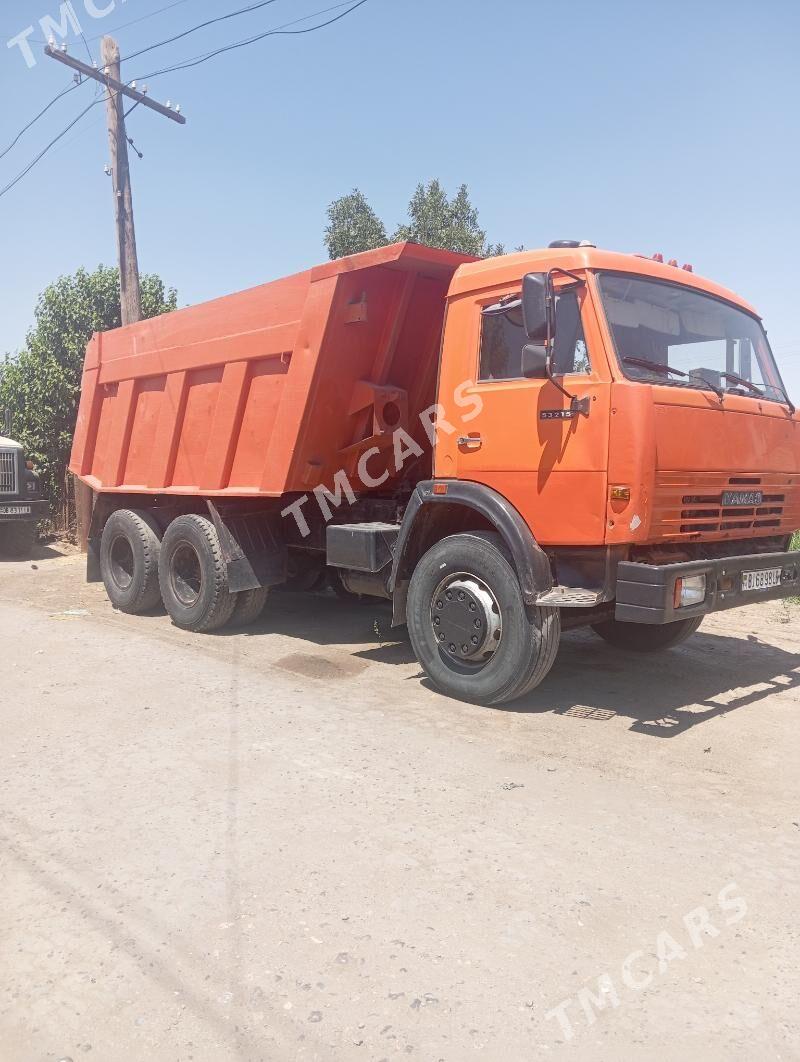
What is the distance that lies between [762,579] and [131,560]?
6280 millimetres

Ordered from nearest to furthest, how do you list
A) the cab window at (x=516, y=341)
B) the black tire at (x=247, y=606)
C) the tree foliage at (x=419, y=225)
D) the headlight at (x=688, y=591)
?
the headlight at (x=688, y=591) → the cab window at (x=516, y=341) → the black tire at (x=247, y=606) → the tree foliage at (x=419, y=225)

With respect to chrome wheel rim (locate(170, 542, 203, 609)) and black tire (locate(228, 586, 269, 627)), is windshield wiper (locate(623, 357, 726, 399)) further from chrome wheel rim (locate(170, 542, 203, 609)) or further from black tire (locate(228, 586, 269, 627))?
chrome wheel rim (locate(170, 542, 203, 609))

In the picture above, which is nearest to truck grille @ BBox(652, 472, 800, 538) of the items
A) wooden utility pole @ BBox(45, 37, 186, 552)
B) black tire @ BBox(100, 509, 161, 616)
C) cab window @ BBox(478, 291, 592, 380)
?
cab window @ BBox(478, 291, 592, 380)

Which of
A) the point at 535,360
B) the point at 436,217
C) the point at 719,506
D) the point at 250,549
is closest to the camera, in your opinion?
the point at 535,360

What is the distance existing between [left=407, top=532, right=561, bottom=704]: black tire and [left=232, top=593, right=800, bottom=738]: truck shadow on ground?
247 mm

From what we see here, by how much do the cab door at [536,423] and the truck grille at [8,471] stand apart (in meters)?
10.8

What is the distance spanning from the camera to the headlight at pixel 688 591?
4.49 m

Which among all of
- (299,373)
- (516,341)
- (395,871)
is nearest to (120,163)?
(299,373)

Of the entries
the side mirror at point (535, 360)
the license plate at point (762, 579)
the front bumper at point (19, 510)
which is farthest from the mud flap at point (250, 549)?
the front bumper at point (19, 510)

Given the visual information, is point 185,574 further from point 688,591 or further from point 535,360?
point 688,591

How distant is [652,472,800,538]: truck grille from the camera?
4.60 metres

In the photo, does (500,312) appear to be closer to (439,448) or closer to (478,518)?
(439,448)

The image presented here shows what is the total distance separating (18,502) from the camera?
13680 millimetres

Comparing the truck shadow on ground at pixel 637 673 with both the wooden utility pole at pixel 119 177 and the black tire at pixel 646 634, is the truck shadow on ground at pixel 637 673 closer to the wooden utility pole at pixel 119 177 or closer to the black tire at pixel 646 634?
the black tire at pixel 646 634
